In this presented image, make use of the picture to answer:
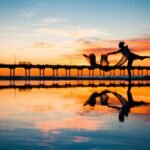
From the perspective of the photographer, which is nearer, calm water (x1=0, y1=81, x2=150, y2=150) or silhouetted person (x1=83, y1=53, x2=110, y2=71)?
calm water (x1=0, y1=81, x2=150, y2=150)

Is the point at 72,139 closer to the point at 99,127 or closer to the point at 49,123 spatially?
the point at 99,127

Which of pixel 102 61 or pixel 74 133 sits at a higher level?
pixel 102 61

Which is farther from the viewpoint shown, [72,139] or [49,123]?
[49,123]

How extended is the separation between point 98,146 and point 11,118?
695cm

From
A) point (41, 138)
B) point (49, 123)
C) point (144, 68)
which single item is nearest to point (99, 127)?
point (49, 123)

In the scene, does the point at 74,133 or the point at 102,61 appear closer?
the point at 74,133

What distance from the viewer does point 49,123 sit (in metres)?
14.2

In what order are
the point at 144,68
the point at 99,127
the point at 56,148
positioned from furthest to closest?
the point at 144,68, the point at 99,127, the point at 56,148

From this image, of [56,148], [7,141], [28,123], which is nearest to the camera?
[56,148]

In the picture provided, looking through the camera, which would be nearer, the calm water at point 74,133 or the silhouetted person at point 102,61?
the calm water at point 74,133

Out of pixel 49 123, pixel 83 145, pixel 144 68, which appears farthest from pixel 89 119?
pixel 144 68

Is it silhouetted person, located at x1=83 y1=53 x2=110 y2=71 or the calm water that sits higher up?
silhouetted person, located at x1=83 y1=53 x2=110 y2=71

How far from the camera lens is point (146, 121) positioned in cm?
1471

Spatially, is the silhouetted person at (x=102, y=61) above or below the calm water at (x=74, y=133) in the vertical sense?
above
